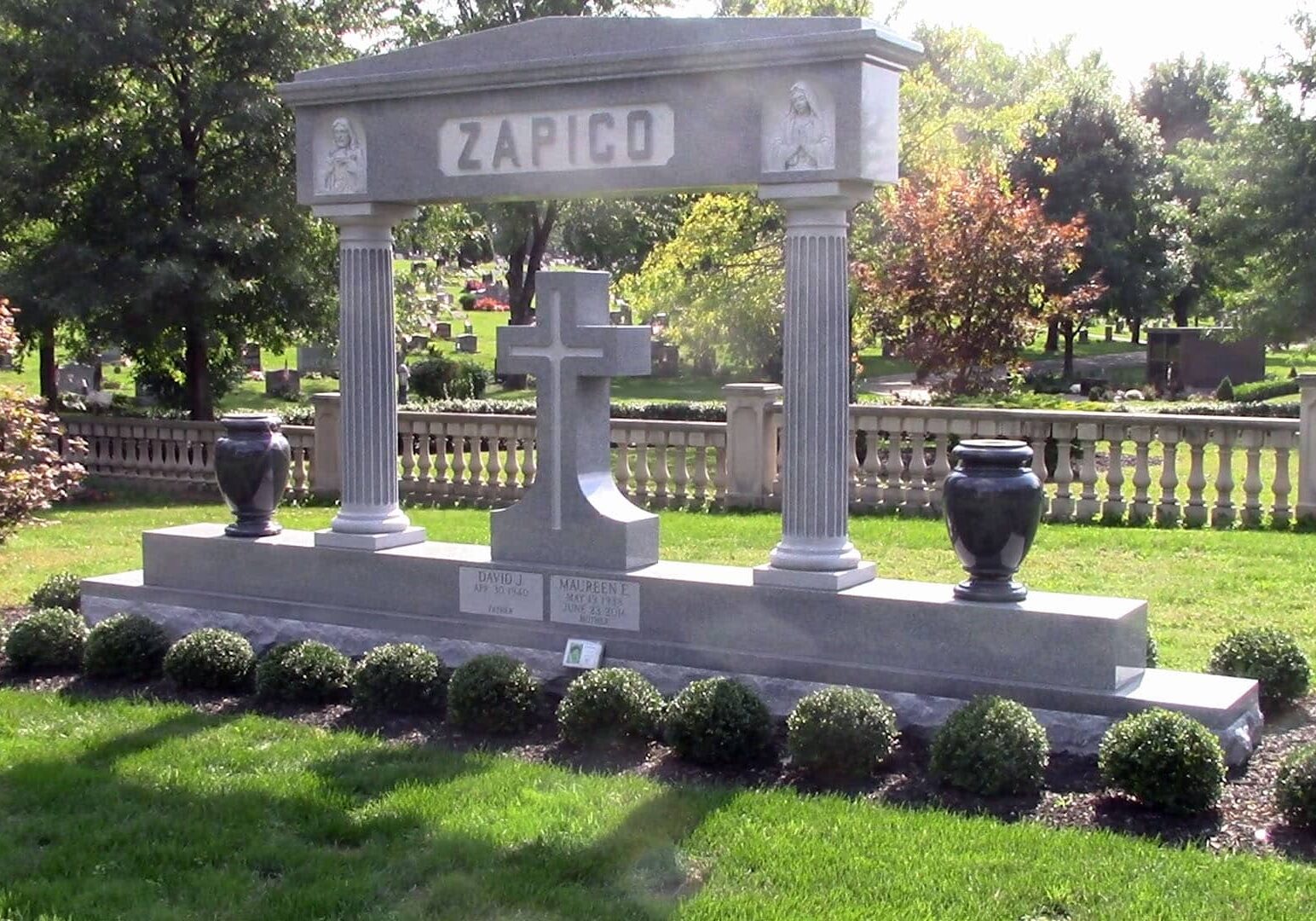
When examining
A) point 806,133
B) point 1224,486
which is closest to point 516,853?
point 806,133

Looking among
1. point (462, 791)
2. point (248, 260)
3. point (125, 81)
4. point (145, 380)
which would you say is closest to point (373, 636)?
point (462, 791)

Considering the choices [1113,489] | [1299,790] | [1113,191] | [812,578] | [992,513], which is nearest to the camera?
[1299,790]

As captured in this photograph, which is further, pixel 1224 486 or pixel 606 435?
pixel 1224 486

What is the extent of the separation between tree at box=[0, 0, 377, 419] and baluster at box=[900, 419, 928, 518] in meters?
8.58

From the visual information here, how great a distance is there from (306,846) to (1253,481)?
10684mm

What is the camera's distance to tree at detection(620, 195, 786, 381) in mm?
23344

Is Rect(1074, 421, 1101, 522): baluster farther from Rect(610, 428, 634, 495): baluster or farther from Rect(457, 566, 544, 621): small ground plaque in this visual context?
Rect(457, 566, 544, 621): small ground plaque

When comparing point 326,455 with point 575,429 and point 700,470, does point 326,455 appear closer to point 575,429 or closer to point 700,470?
point 700,470

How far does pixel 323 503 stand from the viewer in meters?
17.9

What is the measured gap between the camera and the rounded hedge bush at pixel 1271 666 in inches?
325

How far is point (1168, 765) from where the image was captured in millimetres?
6543

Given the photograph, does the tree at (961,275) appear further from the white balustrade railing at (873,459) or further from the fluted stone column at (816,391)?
the fluted stone column at (816,391)

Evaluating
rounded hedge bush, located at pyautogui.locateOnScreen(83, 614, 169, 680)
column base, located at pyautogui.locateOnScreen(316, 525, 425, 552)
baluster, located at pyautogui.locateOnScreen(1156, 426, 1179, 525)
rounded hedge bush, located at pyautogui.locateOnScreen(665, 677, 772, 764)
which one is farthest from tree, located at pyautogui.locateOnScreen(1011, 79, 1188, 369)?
rounded hedge bush, located at pyautogui.locateOnScreen(665, 677, 772, 764)

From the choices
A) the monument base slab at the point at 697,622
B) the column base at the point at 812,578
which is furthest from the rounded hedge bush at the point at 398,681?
the column base at the point at 812,578
